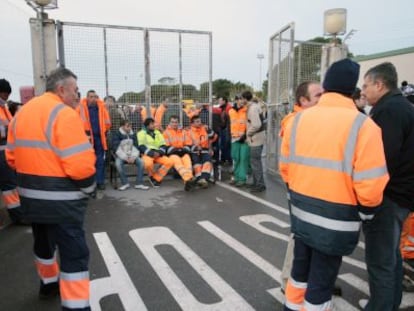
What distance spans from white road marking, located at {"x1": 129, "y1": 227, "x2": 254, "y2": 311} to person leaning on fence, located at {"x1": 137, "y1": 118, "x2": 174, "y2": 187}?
3.10 m

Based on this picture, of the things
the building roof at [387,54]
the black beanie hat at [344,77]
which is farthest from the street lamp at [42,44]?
the building roof at [387,54]

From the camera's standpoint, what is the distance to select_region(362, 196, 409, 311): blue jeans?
8.54ft

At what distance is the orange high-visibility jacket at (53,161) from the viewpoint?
8.37ft

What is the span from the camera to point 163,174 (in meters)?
8.19

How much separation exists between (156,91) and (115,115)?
1.23 m

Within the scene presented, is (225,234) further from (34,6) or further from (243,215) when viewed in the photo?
(34,6)

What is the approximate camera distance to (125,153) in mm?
7734

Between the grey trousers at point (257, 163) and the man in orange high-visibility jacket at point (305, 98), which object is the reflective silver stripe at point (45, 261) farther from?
the grey trousers at point (257, 163)

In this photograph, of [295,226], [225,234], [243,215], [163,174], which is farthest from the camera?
[163,174]

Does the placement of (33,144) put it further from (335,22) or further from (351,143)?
(335,22)

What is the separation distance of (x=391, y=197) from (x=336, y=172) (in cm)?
88

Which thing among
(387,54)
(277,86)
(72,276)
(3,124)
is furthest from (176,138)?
(387,54)

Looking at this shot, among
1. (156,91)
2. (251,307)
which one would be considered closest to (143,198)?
(156,91)

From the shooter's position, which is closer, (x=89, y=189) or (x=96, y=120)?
(x=89, y=189)
